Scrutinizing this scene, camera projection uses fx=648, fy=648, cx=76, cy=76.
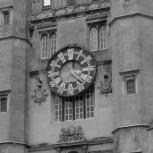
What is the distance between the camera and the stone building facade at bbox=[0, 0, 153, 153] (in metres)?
26.9

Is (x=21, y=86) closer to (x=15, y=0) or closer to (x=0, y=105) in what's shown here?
(x=0, y=105)

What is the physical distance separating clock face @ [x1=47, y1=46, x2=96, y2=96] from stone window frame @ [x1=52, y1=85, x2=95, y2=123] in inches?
15.9

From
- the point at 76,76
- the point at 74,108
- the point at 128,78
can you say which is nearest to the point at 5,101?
the point at 74,108

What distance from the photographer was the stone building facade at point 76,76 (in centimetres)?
2692

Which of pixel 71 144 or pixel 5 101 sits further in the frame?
pixel 5 101

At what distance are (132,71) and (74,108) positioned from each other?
3610 mm

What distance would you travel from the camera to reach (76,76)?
2912 centimetres

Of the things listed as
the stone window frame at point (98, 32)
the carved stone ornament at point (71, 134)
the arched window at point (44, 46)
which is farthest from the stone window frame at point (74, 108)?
→ the arched window at point (44, 46)

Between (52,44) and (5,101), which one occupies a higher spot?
(52,44)

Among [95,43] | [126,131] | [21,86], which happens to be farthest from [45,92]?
[126,131]

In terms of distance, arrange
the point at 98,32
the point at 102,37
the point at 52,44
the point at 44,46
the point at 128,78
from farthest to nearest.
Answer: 1. the point at 44,46
2. the point at 52,44
3. the point at 98,32
4. the point at 102,37
5. the point at 128,78

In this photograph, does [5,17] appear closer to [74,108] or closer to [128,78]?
[74,108]

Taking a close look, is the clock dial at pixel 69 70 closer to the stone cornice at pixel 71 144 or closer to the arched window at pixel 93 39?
the arched window at pixel 93 39

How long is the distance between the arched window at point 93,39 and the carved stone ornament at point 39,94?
289cm
